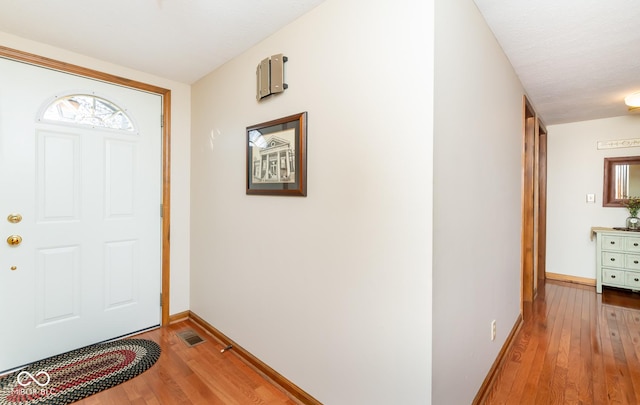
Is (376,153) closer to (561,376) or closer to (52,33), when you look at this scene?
(561,376)

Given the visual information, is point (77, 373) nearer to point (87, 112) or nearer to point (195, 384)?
point (195, 384)

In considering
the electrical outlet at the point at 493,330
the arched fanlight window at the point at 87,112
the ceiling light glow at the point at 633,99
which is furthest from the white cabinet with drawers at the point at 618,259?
the arched fanlight window at the point at 87,112

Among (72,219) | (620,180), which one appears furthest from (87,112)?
(620,180)

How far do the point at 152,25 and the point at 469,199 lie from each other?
2144 mm

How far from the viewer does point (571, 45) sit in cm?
200

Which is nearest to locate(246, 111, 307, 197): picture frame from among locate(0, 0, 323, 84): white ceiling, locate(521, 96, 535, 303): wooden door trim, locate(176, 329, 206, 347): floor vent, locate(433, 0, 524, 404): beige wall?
locate(0, 0, 323, 84): white ceiling

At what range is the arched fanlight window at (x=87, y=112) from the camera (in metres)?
2.16

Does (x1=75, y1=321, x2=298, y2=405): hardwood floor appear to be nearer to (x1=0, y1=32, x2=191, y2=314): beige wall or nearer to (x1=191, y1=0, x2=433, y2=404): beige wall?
(x1=191, y1=0, x2=433, y2=404): beige wall

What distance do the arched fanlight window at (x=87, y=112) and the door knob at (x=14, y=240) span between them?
2.72 feet

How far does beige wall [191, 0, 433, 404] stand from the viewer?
1282 millimetres

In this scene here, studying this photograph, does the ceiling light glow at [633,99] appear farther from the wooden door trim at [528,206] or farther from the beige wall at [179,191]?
the beige wall at [179,191]

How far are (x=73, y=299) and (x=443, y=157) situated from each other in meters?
2.73

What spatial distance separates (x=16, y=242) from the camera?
2018mm

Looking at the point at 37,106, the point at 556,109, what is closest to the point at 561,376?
the point at 556,109
